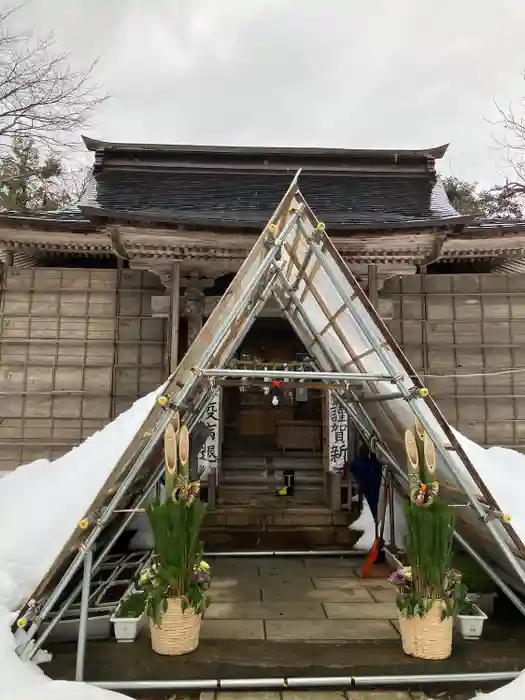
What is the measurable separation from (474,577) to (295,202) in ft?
14.0

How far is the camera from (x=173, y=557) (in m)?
4.18

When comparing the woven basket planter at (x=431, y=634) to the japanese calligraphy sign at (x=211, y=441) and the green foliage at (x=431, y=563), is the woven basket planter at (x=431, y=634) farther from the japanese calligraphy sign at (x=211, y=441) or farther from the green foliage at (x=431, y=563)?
the japanese calligraphy sign at (x=211, y=441)

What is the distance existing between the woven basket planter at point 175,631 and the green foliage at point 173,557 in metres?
0.05

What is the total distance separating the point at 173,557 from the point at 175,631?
24.4 inches

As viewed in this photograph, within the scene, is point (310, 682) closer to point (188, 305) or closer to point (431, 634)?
point (431, 634)

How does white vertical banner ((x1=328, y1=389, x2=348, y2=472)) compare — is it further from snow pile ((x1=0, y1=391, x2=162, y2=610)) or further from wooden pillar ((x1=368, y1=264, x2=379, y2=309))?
snow pile ((x1=0, y1=391, x2=162, y2=610))

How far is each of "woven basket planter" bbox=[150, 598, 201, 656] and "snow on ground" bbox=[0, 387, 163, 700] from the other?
Result: 2.27 feet

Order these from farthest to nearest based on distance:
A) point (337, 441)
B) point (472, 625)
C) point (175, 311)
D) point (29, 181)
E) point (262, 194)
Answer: point (29, 181) → point (262, 194) → point (337, 441) → point (175, 311) → point (472, 625)

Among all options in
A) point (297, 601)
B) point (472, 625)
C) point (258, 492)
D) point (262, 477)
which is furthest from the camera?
point (262, 477)

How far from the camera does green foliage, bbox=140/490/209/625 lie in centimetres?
415

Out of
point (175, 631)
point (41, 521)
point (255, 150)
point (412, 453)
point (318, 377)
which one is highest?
point (255, 150)

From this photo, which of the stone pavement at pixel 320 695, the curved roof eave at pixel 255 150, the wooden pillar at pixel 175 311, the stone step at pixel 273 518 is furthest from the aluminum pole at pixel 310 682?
the curved roof eave at pixel 255 150

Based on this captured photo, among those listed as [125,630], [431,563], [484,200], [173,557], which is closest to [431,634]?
[431,563]

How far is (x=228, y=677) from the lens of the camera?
3945 millimetres
